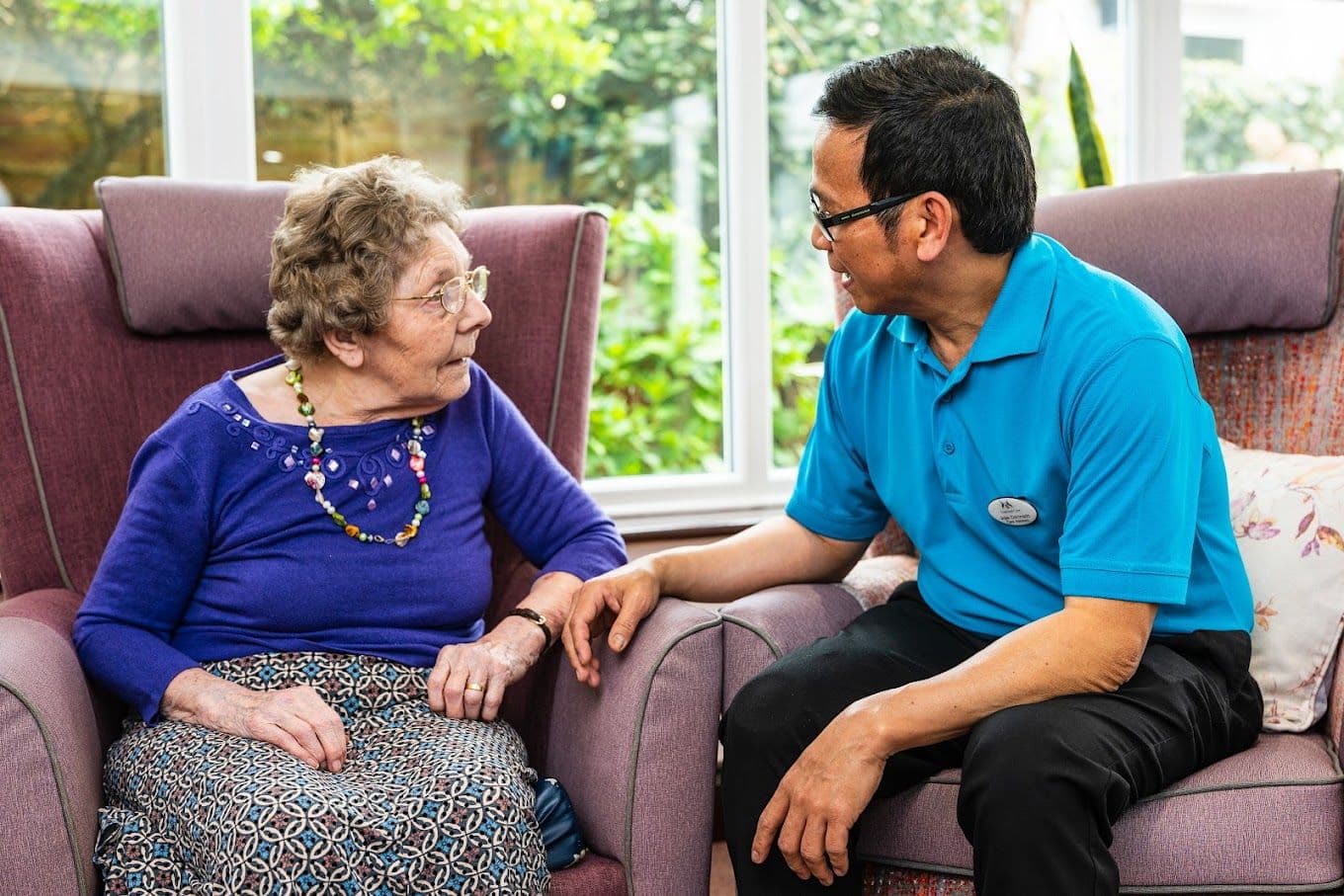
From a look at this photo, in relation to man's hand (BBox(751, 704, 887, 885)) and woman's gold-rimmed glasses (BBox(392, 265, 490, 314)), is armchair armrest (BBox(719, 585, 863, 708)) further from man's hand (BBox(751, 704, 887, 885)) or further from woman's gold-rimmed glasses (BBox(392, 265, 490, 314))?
→ woman's gold-rimmed glasses (BBox(392, 265, 490, 314))

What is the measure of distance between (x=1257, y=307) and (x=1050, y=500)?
2.18ft

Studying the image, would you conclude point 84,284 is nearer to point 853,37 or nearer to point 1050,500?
point 1050,500

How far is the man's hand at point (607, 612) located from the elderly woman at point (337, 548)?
102 millimetres

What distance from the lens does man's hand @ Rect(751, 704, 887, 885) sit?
1291 millimetres

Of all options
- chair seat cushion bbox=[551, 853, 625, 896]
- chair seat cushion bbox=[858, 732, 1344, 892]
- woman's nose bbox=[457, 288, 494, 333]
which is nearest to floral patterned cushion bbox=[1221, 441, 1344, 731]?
chair seat cushion bbox=[858, 732, 1344, 892]

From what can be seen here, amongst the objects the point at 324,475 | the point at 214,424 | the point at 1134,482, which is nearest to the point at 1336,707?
the point at 1134,482

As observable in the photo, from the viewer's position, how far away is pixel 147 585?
1.57m

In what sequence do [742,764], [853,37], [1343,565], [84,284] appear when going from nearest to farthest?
[742,764], [1343,565], [84,284], [853,37]

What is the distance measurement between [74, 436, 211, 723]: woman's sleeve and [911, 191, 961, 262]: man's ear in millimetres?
915

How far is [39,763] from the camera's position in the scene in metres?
1.30

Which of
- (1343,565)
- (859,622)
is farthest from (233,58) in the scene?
(1343,565)

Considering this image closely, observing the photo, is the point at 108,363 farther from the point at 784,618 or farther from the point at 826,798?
the point at 826,798

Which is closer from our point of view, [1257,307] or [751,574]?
[751,574]

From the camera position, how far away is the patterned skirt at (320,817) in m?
Answer: 1.28
